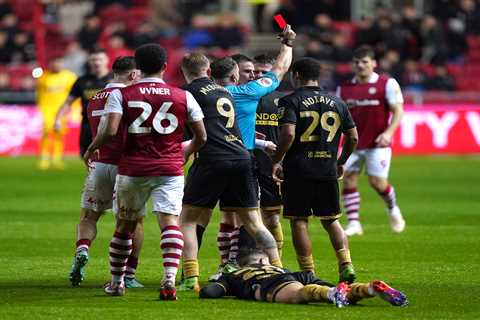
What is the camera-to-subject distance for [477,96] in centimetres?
3183

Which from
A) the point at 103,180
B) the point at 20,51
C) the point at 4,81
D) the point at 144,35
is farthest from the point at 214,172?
the point at 20,51

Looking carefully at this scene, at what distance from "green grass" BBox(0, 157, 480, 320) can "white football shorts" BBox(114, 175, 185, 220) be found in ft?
2.61

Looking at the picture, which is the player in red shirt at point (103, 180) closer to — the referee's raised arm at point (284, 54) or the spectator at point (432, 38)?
the referee's raised arm at point (284, 54)

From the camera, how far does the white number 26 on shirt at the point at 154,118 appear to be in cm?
1069

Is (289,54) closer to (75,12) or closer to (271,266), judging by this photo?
(271,266)

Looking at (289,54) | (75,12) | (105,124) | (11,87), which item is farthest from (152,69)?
(75,12)

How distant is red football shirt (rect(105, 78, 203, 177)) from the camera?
10.7 metres

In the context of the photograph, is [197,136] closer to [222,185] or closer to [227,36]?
[222,185]

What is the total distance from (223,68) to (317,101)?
0.97m

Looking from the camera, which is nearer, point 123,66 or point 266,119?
point 123,66

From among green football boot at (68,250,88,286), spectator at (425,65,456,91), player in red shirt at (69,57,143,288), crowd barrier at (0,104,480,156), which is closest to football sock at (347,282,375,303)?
player in red shirt at (69,57,143,288)

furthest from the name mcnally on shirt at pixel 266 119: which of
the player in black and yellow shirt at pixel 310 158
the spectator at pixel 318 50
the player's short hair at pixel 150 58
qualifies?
the spectator at pixel 318 50

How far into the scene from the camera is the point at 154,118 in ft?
35.2

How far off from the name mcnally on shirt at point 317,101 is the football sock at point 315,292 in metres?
2.17
